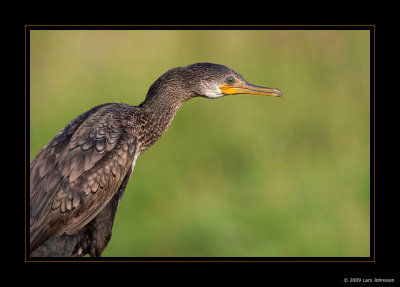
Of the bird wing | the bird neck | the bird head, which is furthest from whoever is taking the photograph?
the bird head

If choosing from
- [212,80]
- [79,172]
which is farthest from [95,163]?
[212,80]

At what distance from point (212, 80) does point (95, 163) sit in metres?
1.20

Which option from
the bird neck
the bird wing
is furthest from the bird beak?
the bird wing

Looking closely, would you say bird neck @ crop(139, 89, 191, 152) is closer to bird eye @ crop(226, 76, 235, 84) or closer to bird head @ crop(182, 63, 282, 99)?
bird head @ crop(182, 63, 282, 99)

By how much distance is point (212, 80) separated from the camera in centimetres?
573

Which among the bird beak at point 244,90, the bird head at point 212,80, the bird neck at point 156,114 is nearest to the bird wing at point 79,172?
the bird neck at point 156,114

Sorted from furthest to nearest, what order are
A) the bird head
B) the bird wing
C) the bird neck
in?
the bird head → the bird neck → the bird wing

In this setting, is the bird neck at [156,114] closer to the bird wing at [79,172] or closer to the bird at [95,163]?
the bird at [95,163]

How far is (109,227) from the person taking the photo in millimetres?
5582

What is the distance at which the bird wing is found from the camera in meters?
5.10

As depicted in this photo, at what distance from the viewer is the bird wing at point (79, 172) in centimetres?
510

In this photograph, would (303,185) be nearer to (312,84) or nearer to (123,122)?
(312,84)

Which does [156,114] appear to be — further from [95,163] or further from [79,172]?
[79,172]
